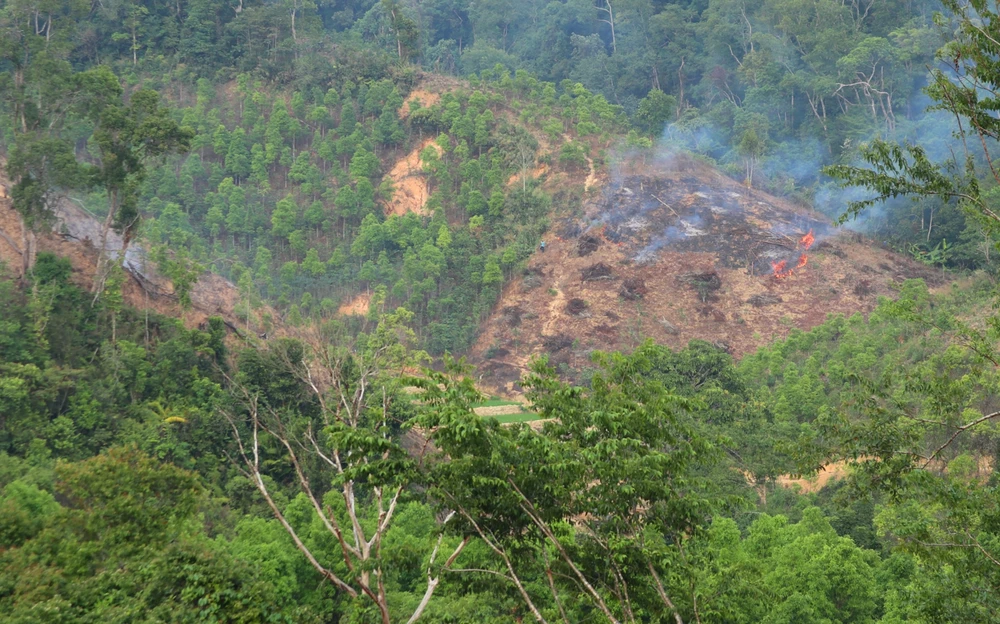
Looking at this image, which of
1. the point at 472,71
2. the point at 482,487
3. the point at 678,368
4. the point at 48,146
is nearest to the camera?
the point at 482,487

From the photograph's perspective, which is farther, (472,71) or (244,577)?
(472,71)

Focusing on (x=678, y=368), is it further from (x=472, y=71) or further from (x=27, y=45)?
(x=472, y=71)

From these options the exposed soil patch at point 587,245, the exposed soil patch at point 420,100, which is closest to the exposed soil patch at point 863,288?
the exposed soil patch at point 587,245

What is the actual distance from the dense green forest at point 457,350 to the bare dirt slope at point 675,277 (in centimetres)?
135

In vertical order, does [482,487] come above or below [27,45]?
above

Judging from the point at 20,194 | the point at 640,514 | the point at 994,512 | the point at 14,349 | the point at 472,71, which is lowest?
the point at 472,71

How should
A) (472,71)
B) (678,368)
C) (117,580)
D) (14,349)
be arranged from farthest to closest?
(472,71), (678,368), (14,349), (117,580)

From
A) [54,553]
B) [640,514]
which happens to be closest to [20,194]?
[54,553]

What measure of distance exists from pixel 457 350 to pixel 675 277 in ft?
28.5

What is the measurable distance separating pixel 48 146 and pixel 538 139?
2281 cm

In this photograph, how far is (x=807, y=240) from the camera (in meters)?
37.4

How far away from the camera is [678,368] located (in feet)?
85.7

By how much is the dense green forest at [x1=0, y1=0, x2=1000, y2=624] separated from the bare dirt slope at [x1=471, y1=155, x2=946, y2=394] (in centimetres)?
135

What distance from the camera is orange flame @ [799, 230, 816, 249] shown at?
37.2m
